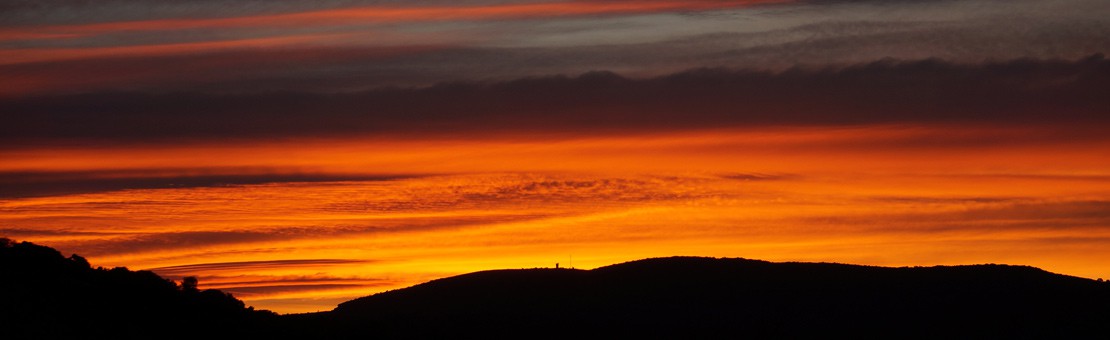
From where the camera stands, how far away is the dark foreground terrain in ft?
350

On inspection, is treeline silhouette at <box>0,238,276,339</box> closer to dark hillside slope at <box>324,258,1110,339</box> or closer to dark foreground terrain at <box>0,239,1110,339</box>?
dark foreground terrain at <box>0,239,1110,339</box>

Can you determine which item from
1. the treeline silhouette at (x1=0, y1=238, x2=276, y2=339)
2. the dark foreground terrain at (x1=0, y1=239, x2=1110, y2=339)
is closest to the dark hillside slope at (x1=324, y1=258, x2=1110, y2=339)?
the dark foreground terrain at (x1=0, y1=239, x2=1110, y2=339)

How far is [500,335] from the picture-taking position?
10406 centimetres

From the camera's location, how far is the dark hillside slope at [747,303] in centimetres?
10738

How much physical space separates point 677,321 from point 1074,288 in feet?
90.3

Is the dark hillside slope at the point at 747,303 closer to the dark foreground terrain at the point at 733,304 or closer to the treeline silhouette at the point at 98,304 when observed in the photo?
the dark foreground terrain at the point at 733,304

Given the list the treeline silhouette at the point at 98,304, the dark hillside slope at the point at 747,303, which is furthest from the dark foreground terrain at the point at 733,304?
the treeline silhouette at the point at 98,304

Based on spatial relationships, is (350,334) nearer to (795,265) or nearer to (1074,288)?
(795,265)

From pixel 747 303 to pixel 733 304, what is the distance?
0.93 m

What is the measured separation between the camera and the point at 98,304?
224 feet

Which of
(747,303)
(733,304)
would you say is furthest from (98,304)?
(747,303)

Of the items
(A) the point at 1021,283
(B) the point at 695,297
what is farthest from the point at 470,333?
(A) the point at 1021,283

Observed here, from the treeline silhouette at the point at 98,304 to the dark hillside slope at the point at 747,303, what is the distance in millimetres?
22481

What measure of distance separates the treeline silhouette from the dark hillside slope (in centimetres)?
2248
